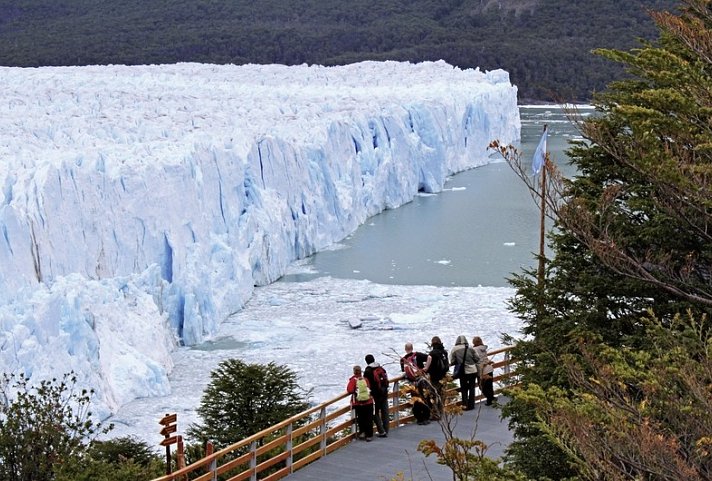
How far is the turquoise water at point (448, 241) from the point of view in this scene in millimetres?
19844

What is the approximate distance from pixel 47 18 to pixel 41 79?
53.4 meters

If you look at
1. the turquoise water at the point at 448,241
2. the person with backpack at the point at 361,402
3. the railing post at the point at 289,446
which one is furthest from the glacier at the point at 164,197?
the railing post at the point at 289,446

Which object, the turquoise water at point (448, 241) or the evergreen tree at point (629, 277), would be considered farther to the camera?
the turquoise water at point (448, 241)

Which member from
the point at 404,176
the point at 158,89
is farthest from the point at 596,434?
the point at 158,89

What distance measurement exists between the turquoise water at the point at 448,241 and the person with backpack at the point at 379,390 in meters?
9.15

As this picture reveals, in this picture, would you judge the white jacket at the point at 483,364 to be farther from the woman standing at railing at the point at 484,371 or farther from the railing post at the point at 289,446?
the railing post at the point at 289,446

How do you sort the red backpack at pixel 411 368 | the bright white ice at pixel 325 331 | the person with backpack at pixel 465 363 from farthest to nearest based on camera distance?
the bright white ice at pixel 325 331
the person with backpack at pixel 465 363
the red backpack at pixel 411 368

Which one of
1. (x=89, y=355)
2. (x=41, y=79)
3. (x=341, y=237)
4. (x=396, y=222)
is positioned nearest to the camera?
(x=89, y=355)

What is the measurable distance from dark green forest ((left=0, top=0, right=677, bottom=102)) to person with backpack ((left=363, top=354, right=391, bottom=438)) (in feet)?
140

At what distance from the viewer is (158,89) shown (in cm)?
2833

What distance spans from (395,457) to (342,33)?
210ft

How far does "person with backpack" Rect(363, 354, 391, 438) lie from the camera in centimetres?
853

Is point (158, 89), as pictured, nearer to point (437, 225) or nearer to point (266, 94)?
point (266, 94)

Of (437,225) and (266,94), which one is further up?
(266,94)
